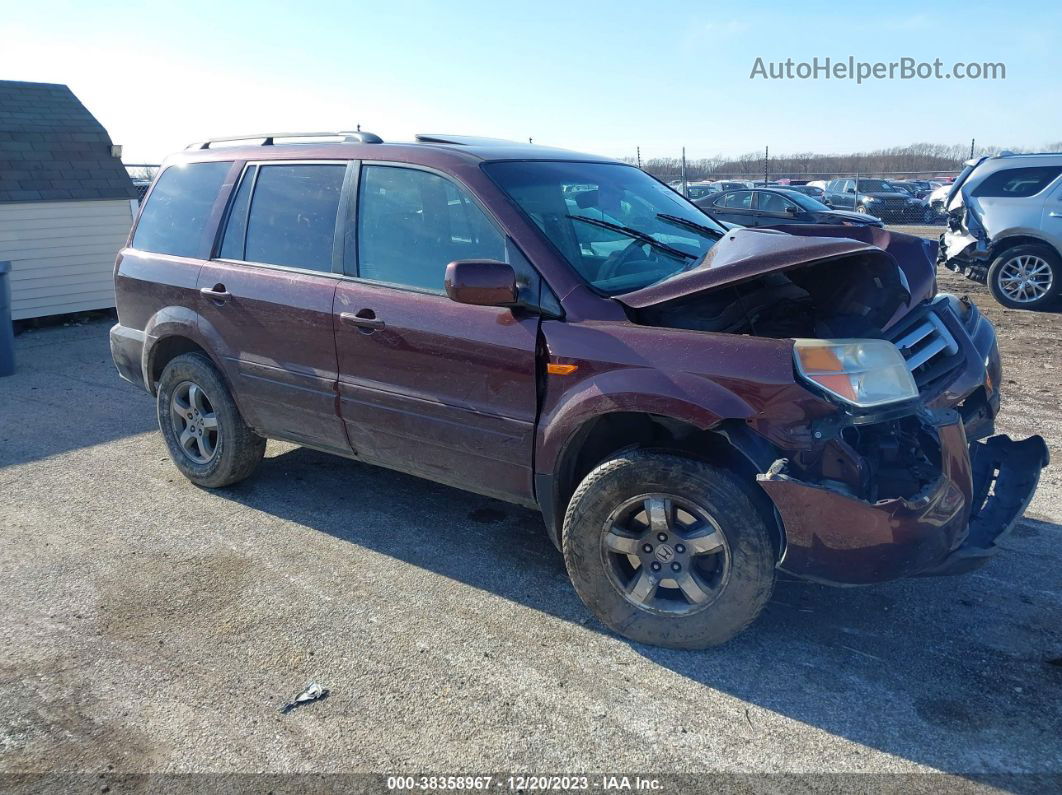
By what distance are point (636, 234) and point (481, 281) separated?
0.99 metres

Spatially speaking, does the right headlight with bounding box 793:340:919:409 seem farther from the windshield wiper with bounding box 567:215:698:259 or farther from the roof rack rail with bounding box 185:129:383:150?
the roof rack rail with bounding box 185:129:383:150

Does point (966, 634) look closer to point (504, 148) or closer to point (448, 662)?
point (448, 662)

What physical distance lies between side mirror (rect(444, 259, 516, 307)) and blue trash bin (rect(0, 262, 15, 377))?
7145 millimetres

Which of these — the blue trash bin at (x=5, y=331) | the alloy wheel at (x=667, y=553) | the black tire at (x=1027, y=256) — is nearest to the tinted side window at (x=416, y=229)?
the alloy wheel at (x=667, y=553)

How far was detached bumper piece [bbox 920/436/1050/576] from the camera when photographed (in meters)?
3.00

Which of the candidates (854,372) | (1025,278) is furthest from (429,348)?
(1025,278)

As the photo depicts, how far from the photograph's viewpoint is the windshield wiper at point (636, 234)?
12.5ft

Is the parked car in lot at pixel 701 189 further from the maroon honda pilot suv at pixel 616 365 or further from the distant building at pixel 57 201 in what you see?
the maroon honda pilot suv at pixel 616 365

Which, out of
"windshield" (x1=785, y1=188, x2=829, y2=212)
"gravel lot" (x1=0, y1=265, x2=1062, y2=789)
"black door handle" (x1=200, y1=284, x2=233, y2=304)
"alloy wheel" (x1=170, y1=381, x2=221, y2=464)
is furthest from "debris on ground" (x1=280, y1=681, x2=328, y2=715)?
"windshield" (x1=785, y1=188, x2=829, y2=212)

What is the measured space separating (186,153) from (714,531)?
3.99m

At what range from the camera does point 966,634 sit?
10.9 ft

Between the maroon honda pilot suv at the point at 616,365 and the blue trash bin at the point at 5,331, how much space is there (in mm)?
4997

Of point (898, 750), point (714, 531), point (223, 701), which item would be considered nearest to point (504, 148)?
point (714, 531)

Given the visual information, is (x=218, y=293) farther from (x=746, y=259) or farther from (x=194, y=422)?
(x=746, y=259)
